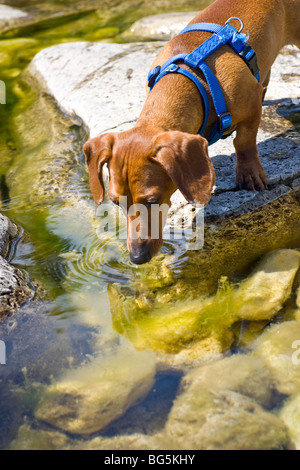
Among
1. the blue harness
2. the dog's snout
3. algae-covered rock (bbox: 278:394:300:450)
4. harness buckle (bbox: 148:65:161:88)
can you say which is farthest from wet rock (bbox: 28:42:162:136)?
algae-covered rock (bbox: 278:394:300:450)

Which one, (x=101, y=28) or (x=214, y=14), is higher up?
(x=214, y=14)

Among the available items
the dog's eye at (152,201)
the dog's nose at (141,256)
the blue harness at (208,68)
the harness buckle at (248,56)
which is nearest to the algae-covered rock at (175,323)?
the dog's nose at (141,256)

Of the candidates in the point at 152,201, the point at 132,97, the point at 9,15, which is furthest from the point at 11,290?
the point at 9,15

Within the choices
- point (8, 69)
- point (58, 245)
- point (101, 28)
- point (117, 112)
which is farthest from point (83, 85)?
point (101, 28)

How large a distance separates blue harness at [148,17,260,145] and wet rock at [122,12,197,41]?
14.0 ft

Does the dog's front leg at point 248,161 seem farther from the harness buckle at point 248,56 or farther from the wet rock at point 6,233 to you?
the wet rock at point 6,233

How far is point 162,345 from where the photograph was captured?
2.89m

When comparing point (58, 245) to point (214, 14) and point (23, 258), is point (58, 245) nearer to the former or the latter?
point (23, 258)

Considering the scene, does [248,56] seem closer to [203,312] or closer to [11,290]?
[203,312]

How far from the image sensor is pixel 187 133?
3000 millimetres

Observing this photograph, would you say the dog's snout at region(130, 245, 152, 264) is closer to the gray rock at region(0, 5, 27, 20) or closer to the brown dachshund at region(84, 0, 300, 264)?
the brown dachshund at region(84, 0, 300, 264)

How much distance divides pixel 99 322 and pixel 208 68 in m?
1.77

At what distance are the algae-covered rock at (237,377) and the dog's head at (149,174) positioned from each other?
0.74 m

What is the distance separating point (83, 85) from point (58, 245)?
2.66 meters
